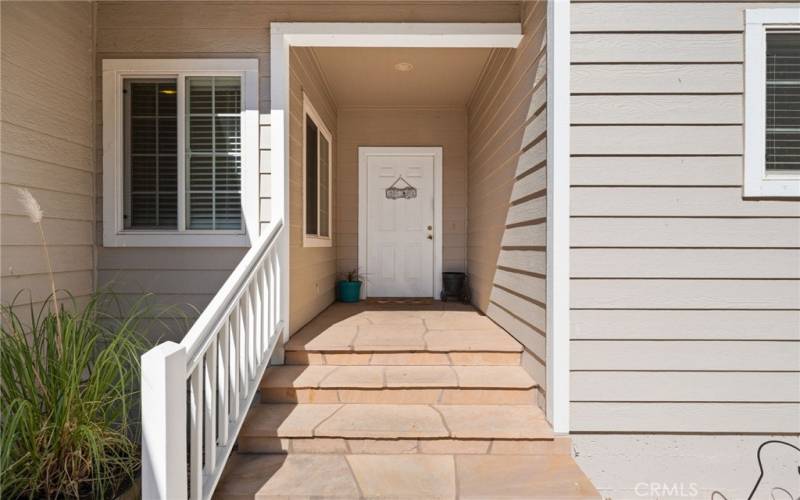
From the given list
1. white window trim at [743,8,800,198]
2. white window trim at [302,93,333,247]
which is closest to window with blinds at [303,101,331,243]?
white window trim at [302,93,333,247]

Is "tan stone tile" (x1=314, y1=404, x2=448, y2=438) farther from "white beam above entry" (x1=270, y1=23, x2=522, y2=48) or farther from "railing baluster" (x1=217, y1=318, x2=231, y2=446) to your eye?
"white beam above entry" (x1=270, y1=23, x2=522, y2=48)

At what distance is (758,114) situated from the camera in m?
2.18

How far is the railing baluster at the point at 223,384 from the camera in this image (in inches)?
75.8

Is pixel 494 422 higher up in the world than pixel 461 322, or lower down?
lower down

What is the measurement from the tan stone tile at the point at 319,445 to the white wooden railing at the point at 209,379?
1.05ft

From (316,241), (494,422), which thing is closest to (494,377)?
(494,422)

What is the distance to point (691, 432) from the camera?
7.30 ft

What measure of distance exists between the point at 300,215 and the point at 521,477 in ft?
7.81

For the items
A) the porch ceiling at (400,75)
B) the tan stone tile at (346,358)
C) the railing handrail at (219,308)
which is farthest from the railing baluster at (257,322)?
the porch ceiling at (400,75)

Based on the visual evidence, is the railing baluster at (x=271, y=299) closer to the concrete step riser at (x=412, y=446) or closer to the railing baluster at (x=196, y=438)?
the concrete step riser at (x=412, y=446)

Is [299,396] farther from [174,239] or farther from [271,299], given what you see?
[174,239]

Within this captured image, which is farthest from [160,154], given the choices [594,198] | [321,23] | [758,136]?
[758,136]

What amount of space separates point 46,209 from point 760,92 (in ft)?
13.3

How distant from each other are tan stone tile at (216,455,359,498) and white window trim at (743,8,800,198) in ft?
8.18
